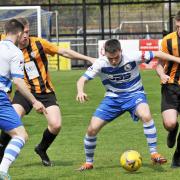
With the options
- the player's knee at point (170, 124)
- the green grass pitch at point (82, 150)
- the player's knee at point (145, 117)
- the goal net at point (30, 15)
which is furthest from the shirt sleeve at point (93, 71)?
the goal net at point (30, 15)

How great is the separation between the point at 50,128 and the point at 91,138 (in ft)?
2.42

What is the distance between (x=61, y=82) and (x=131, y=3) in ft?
40.1

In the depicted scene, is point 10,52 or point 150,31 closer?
point 10,52

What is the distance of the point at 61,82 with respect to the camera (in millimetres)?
26906

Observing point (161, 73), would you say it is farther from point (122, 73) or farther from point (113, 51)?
point (113, 51)

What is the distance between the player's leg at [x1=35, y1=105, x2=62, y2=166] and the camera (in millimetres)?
9282

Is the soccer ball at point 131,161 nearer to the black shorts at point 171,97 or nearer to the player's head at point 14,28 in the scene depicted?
the black shorts at point 171,97

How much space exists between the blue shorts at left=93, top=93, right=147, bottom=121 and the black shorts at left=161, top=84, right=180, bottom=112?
374mm

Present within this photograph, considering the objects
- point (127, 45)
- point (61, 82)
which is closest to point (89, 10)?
point (127, 45)

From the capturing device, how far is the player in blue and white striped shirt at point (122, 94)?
28.9ft

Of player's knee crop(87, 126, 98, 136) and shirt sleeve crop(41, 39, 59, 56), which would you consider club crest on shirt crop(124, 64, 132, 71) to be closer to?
player's knee crop(87, 126, 98, 136)

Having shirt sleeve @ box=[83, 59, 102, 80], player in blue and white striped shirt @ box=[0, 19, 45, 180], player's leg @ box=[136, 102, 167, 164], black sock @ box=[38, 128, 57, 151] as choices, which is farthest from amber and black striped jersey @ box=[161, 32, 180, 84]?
player in blue and white striped shirt @ box=[0, 19, 45, 180]

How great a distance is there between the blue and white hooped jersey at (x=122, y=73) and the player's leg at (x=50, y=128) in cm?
83

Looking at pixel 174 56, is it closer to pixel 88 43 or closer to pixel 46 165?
pixel 46 165
